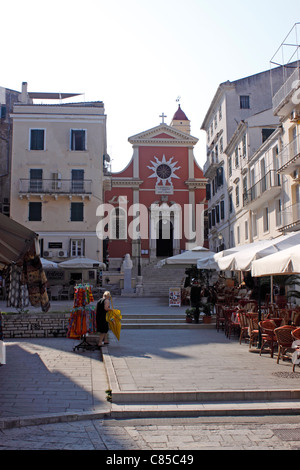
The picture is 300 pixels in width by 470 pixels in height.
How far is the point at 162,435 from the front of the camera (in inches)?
203

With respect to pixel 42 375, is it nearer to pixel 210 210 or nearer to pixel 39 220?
pixel 39 220

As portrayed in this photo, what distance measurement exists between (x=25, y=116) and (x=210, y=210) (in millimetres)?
17765

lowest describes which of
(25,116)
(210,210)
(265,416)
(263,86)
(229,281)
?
(265,416)

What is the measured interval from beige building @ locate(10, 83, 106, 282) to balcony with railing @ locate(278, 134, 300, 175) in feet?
48.7

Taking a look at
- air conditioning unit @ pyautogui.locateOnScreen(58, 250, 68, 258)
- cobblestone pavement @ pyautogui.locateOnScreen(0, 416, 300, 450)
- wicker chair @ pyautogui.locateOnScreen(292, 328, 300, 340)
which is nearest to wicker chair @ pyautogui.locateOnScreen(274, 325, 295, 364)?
wicker chair @ pyautogui.locateOnScreen(292, 328, 300, 340)

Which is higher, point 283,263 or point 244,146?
point 244,146

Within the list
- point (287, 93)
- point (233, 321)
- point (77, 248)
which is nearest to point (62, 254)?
point (77, 248)

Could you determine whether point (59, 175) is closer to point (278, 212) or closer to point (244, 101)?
point (244, 101)

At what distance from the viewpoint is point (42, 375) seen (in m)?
7.93

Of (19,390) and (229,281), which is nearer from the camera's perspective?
(19,390)

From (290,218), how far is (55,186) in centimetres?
1752

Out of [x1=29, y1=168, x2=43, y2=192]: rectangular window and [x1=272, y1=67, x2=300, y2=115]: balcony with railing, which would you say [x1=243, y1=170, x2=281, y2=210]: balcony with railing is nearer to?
[x1=272, y1=67, x2=300, y2=115]: balcony with railing

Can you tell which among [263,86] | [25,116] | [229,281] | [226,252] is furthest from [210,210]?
[226,252]

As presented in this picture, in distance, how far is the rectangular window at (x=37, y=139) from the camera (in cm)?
3294
